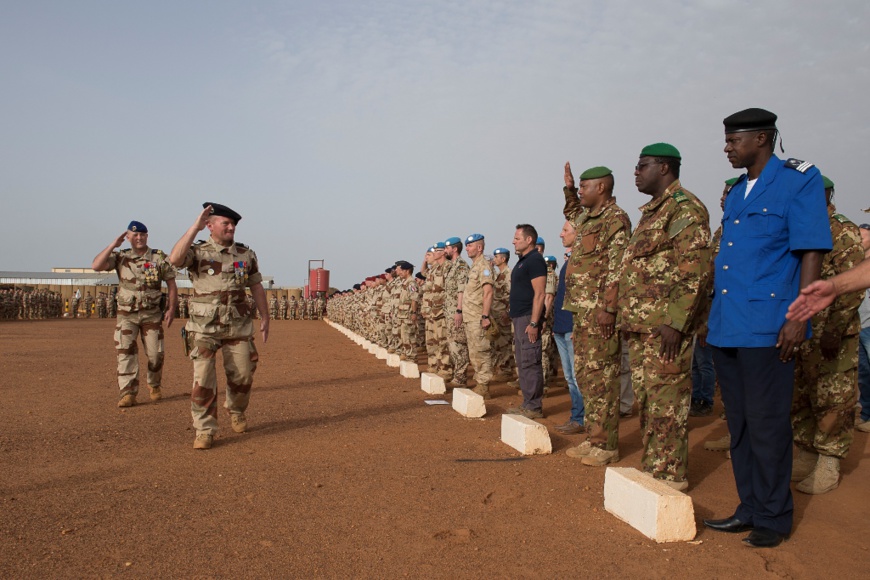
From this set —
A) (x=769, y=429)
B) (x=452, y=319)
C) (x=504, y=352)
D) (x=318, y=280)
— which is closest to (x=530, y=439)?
(x=769, y=429)

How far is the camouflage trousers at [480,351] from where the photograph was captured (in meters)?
8.65

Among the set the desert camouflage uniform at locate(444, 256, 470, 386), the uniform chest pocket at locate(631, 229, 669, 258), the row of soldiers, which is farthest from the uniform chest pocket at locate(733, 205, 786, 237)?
the row of soldiers

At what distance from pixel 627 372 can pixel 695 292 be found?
357 cm

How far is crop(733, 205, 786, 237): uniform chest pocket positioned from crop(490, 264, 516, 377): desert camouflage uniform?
735 centimetres

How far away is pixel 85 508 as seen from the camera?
3.83m

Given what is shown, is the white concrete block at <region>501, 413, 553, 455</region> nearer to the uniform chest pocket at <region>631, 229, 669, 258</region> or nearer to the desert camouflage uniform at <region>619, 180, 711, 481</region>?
the desert camouflage uniform at <region>619, 180, 711, 481</region>

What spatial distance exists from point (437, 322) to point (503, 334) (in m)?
1.18

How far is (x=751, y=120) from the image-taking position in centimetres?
334

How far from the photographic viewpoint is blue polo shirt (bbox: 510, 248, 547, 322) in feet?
22.9

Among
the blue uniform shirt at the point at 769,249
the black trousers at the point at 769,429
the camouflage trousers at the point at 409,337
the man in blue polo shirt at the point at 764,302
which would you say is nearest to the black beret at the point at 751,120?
the man in blue polo shirt at the point at 764,302

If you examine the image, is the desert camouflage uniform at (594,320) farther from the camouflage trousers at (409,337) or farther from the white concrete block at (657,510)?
the camouflage trousers at (409,337)

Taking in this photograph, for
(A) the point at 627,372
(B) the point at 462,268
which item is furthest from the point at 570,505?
(B) the point at 462,268

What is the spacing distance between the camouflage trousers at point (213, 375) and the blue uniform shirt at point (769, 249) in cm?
427

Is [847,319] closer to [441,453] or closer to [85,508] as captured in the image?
[441,453]
